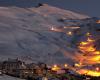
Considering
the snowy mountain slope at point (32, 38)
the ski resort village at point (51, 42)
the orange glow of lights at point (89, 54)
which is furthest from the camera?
the snowy mountain slope at point (32, 38)

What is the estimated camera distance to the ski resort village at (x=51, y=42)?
47.5 meters

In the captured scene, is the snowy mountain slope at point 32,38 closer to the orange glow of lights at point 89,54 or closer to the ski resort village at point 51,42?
the ski resort village at point 51,42

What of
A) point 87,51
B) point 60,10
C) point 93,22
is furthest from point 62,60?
point 60,10

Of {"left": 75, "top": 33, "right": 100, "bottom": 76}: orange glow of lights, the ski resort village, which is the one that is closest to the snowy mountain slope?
the ski resort village

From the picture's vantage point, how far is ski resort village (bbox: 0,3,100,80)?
4747cm

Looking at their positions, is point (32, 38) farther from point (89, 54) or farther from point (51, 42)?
point (89, 54)

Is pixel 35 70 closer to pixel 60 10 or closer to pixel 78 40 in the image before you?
pixel 78 40

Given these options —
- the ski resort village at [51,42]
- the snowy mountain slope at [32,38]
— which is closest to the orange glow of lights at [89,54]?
the ski resort village at [51,42]

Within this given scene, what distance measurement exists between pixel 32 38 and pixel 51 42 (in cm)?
362

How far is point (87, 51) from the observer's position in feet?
189

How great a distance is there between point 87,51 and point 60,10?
41900mm

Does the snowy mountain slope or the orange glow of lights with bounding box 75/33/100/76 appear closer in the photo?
the orange glow of lights with bounding box 75/33/100/76

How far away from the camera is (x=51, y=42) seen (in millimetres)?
58938

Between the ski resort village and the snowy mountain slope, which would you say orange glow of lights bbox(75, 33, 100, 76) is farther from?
the snowy mountain slope
